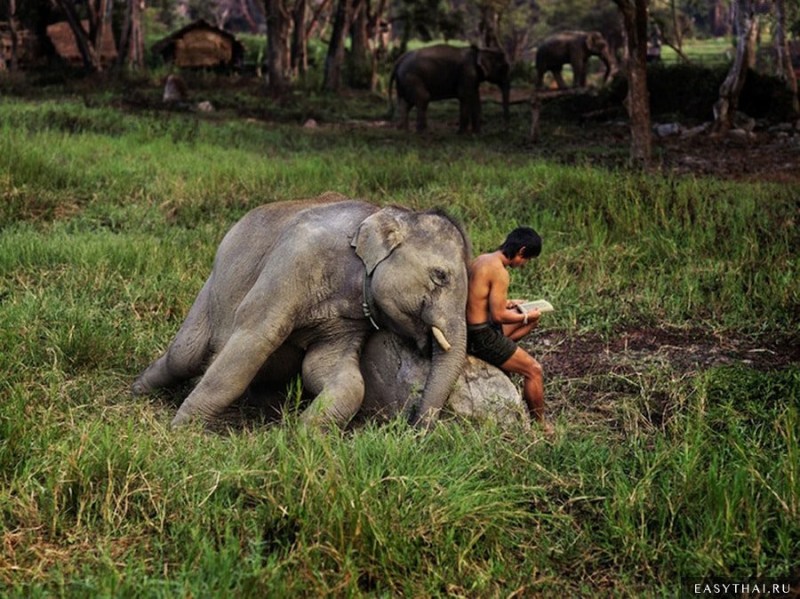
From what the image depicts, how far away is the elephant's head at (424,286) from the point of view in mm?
4992

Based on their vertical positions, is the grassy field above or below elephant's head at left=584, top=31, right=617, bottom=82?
below

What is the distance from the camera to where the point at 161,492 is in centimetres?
412

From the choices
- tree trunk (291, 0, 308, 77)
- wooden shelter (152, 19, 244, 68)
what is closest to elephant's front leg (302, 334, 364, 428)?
tree trunk (291, 0, 308, 77)

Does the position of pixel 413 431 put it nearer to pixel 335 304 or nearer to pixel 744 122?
pixel 335 304

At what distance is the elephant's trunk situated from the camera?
496 centimetres

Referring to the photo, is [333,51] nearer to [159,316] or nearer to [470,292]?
[159,316]

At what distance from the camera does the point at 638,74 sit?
41.8 ft

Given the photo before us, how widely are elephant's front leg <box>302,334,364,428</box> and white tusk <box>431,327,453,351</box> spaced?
457 mm

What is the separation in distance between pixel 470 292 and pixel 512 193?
5.05 m

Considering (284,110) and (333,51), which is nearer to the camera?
(284,110)

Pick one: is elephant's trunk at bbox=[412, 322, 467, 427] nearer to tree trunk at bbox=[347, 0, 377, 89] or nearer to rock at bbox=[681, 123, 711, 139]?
rock at bbox=[681, 123, 711, 139]

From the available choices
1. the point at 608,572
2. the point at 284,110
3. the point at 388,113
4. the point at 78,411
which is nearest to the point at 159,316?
the point at 78,411

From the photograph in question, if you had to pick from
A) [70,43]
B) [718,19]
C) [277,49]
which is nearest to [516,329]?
[277,49]

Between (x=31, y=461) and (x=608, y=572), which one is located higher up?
(x=31, y=461)
